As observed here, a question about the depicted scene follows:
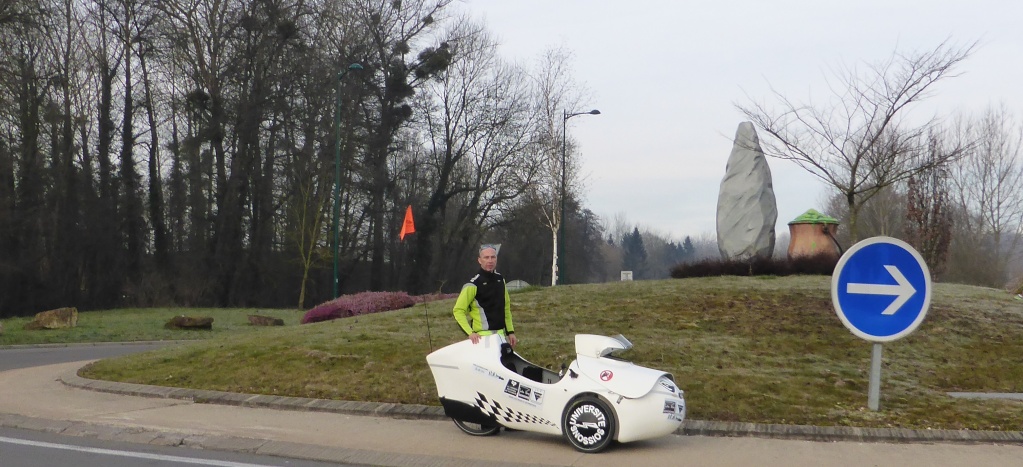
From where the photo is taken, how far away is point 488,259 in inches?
343

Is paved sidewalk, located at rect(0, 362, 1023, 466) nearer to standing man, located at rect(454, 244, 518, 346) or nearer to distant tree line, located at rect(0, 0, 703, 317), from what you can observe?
standing man, located at rect(454, 244, 518, 346)

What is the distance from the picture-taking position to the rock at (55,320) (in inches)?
1060

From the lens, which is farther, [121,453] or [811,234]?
[811,234]

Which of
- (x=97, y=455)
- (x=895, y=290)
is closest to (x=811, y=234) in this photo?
(x=895, y=290)

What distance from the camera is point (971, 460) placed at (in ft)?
24.9

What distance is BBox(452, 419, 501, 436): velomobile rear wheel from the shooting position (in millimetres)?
8570

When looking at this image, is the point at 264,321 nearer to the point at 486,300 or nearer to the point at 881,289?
the point at 486,300

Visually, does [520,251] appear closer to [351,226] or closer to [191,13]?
[351,226]

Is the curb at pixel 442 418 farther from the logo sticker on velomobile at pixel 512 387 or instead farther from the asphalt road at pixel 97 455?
the asphalt road at pixel 97 455

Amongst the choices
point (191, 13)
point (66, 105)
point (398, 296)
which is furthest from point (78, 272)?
point (398, 296)

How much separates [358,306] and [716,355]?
14.5 metres

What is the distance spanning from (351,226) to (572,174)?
50.5 feet

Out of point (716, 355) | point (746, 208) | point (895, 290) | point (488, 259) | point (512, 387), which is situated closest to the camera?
point (512, 387)

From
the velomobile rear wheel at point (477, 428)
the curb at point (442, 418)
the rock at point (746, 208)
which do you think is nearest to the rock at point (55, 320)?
the curb at point (442, 418)
